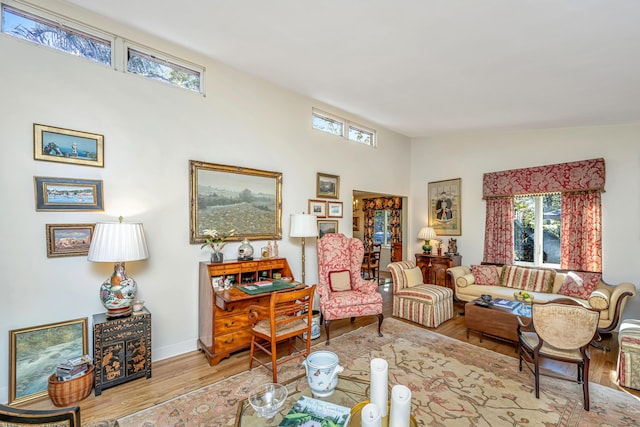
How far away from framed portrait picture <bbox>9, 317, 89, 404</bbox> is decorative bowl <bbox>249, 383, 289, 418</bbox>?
2.08 m

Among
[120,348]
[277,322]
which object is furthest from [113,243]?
[277,322]

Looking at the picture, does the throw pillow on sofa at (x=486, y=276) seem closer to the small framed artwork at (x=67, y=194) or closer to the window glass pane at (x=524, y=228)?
the window glass pane at (x=524, y=228)

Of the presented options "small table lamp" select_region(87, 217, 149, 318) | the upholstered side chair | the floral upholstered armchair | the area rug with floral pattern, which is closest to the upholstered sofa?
the area rug with floral pattern

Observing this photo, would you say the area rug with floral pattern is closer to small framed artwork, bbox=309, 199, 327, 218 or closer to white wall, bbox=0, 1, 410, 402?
white wall, bbox=0, 1, 410, 402

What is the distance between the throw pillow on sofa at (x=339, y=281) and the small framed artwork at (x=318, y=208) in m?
1.00

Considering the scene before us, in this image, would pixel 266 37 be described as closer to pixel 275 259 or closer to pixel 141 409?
pixel 275 259

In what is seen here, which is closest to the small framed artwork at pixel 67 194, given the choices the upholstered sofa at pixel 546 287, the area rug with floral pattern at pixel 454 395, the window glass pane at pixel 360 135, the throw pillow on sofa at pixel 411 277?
the area rug with floral pattern at pixel 454 395

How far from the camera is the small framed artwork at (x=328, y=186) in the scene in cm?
461

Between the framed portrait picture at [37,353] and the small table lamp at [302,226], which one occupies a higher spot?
the small table lamp at [302,226]

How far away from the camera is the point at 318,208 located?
4617 millimetres

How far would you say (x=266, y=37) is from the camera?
276 cm

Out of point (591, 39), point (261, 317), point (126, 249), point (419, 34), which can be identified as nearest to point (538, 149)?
point (591, 39)

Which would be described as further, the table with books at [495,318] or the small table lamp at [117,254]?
the table with books at [495,318]

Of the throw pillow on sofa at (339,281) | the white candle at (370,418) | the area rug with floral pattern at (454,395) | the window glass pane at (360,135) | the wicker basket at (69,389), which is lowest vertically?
the area rug with floral pattern at (454,395)
